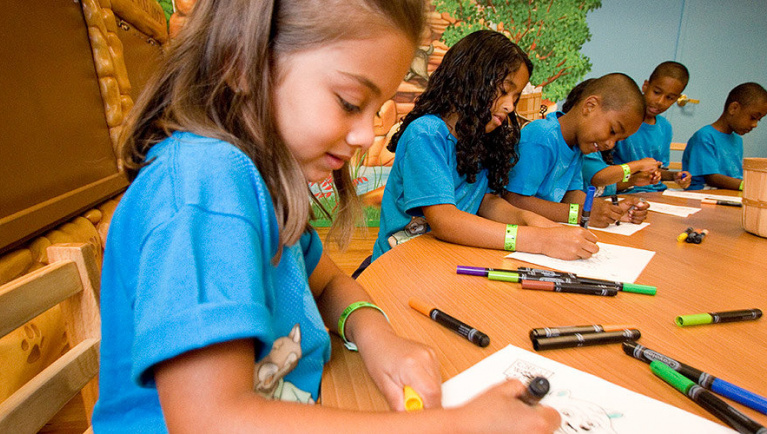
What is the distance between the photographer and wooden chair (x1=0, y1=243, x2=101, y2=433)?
18.1 inches

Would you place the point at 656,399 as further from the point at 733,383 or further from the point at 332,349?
the point at 332,349

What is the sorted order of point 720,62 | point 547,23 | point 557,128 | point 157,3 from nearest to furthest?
point 557,128, point 157,3, point 547,23, point 720,62

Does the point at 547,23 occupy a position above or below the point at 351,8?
above

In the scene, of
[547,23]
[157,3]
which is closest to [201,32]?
[157,3]

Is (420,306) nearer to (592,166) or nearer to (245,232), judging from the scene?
(245,232)

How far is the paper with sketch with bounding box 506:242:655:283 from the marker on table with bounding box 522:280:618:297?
99 mm

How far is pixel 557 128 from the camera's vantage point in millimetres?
1609

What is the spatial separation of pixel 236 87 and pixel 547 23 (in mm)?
3470

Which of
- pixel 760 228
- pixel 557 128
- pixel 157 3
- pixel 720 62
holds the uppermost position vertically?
pixel 157 3

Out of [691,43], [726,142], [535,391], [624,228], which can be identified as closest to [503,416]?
[535,391]

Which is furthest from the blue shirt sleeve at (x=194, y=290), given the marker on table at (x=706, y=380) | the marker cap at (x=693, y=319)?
the marker cap at (x=693, y=319)

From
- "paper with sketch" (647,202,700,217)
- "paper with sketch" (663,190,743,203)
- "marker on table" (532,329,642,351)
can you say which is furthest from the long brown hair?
"paper with sketch" (663,190,743,203)

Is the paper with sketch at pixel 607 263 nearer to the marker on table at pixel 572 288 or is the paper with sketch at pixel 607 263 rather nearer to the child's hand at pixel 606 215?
the marker on table at pixel 572 288

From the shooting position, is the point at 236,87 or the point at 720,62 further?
the point at 720,62
